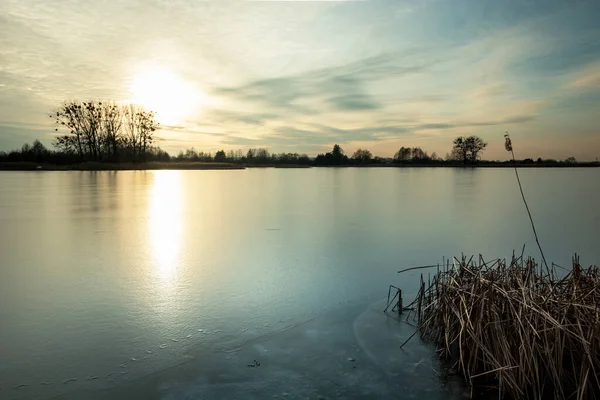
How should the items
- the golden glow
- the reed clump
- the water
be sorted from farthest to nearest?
1. the golden glow
2. the water
3. the reed clump

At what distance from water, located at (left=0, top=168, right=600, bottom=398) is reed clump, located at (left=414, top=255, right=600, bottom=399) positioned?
1.35m

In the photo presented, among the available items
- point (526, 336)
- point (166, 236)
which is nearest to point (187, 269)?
point (166, 236)

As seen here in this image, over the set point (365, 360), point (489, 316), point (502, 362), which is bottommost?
point (365, 360)

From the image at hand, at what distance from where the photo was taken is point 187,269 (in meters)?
5.21

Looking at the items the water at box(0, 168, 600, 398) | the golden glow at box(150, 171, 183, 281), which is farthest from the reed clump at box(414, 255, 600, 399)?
the golden glow at box(150, 171, 183, 281)

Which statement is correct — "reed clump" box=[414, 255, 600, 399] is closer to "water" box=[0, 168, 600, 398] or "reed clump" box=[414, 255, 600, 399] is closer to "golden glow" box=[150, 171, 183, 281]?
"water" box=[0, 168, 600, 398]

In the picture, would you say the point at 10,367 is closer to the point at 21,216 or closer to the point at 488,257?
the point at 488,257

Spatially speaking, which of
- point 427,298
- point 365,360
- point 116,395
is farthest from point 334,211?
point 116,395

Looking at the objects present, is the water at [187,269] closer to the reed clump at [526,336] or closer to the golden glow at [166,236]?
the golden glow at [166,236]

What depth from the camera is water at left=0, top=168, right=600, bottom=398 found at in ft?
9.73

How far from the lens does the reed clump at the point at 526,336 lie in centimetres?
238

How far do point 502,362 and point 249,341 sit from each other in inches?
77.0

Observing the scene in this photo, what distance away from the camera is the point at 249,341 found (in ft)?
10.5

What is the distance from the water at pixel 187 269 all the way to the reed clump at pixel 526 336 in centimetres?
135
